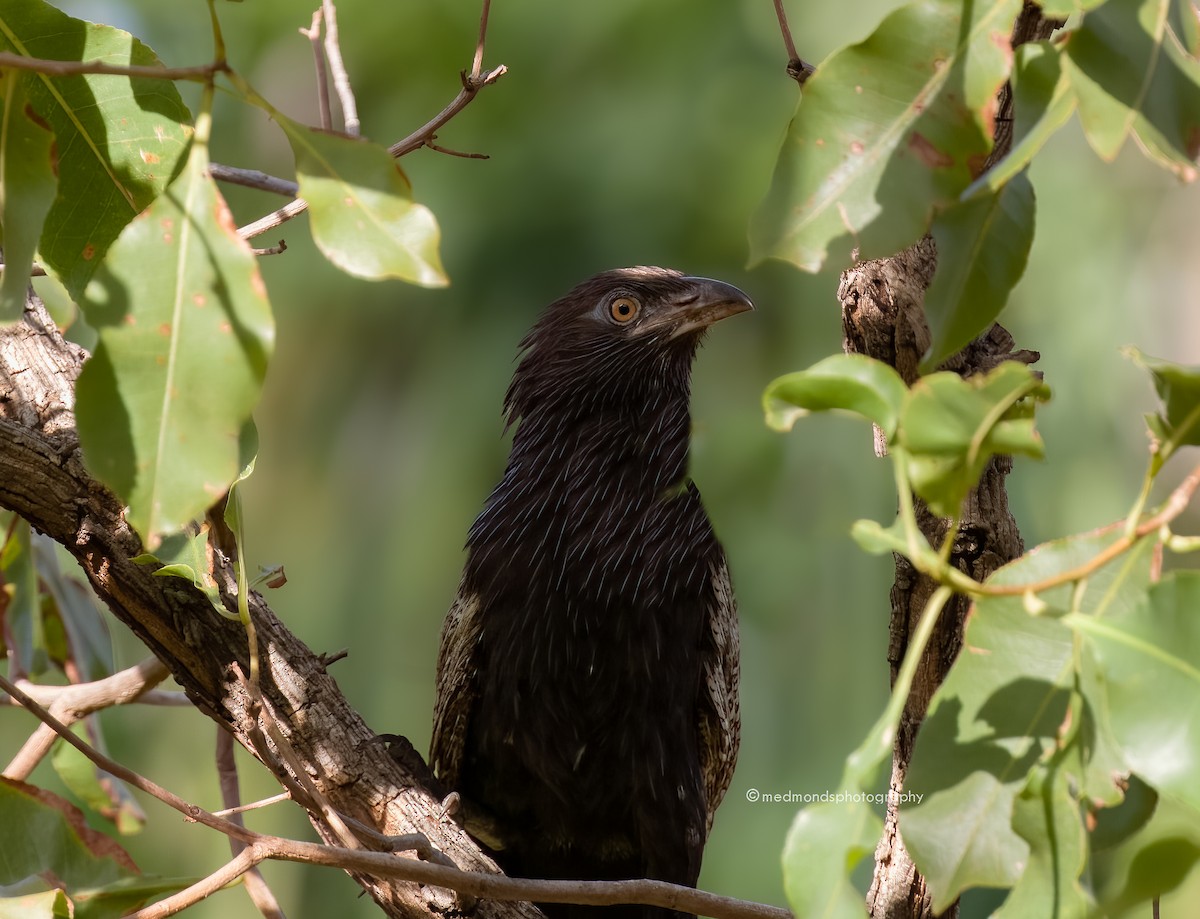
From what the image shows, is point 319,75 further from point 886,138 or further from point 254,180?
point 886,138

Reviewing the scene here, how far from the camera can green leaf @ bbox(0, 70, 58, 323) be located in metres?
1.22

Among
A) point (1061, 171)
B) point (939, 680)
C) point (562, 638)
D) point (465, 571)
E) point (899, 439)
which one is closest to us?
point (899, 439)

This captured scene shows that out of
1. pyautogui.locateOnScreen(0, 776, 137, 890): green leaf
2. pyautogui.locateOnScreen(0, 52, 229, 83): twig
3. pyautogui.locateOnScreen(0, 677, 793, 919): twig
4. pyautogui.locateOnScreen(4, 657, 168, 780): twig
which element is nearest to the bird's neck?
pyautogui.locateOnScreen(4, 657, 168, 780): twig

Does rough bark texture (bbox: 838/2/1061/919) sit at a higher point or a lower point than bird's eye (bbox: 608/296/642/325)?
lower

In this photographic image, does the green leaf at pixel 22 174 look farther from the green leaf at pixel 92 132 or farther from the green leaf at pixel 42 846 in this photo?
the green leaf at pixel 42 846

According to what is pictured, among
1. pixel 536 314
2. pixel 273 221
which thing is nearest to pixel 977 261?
pixel 273 221

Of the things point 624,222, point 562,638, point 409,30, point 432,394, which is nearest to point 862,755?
point 562,638

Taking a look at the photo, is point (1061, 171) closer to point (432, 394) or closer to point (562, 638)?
point (432, 394)

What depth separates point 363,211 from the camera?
43.2 inches

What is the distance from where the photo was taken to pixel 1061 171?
6.48 m

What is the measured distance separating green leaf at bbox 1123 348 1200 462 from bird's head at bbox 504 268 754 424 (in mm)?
2553

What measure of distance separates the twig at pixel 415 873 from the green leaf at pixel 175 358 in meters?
0.69

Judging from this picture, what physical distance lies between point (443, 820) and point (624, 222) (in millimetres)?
5545

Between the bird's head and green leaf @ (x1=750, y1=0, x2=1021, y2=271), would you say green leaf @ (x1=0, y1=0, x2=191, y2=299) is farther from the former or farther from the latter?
the bird's head
